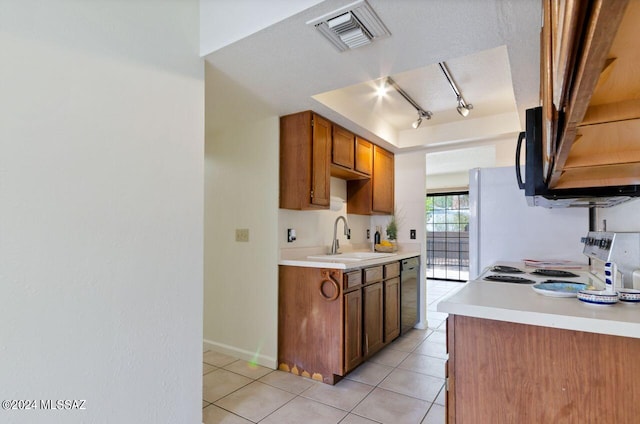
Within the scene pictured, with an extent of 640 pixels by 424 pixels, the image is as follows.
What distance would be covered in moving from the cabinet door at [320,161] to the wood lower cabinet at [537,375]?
5.83ft

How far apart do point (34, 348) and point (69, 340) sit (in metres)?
0.11

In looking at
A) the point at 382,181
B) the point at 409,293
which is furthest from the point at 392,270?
the point at 382,181

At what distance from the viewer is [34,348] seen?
1229 millimetres

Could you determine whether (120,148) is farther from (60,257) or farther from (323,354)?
(323,354)

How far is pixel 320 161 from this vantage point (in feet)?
9.36

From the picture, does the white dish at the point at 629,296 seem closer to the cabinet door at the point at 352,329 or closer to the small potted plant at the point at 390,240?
the cabinet door at the point at 352,329

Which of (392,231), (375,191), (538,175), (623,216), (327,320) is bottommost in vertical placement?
(327,320)

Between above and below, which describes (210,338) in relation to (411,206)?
below

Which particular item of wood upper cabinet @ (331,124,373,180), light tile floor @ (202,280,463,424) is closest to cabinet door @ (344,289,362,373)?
light tile floor @ (202,280,463,424)

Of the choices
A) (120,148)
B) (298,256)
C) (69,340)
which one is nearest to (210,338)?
(298,256)

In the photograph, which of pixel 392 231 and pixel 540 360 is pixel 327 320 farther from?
pixel 392 231

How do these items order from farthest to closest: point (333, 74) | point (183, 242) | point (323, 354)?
point (323, 354) → point (333, 74) → point (183, 242)

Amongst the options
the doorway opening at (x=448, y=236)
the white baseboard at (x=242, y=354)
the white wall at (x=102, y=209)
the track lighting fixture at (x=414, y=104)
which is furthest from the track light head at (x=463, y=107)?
the doorway opening at (x=448, y=236)

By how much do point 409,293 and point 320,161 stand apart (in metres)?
1.82
